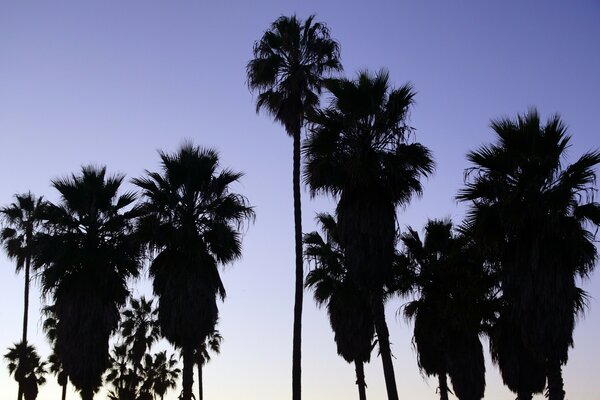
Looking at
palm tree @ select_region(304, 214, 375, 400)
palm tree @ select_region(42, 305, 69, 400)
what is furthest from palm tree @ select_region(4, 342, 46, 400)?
palm tree @ select_region(304, 214, 375, 400)

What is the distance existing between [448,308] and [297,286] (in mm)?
5541

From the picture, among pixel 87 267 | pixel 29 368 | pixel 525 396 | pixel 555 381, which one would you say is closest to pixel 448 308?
pixel 525 396

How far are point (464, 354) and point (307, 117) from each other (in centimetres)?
1168

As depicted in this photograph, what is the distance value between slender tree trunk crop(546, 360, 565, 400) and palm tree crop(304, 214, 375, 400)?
15.6 m

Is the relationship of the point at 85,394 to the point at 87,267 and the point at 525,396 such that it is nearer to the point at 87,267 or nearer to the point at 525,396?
the point at 87,267

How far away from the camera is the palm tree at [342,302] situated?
1535 inches

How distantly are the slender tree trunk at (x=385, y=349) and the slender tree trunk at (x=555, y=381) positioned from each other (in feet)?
17.6

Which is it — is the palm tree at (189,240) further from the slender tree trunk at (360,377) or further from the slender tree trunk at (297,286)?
the slender tree trunk at (360,377)

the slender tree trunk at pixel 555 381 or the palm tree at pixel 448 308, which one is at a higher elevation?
the palm tree at pixel 448 308

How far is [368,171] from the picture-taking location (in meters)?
27.2

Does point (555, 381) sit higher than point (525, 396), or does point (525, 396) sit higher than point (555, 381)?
point (555, 381)

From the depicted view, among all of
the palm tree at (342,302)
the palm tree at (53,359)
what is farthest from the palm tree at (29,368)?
the palm tree at (342,302)

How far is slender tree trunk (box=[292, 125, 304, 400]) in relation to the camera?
100ft

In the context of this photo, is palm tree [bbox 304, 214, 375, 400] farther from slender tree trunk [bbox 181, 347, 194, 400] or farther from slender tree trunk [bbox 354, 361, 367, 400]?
slender tree trunk [bbox 181, 347, 194, 400]
